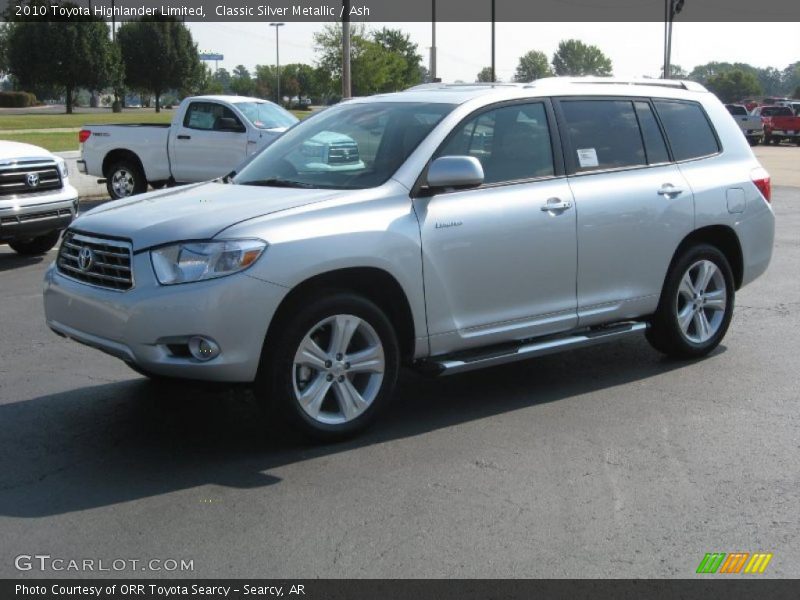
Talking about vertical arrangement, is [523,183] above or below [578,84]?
below

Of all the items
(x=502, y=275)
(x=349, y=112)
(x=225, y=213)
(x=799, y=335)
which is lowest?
(x=799, y=335)

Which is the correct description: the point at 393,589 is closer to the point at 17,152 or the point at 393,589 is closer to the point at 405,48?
the point at 17,152

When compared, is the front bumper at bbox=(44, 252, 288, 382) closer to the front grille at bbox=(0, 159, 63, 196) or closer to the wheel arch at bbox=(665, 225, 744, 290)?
the wheel arch at bbox=(665, 225, 744, 290)

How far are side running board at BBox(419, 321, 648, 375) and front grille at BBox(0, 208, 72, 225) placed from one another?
6337mm

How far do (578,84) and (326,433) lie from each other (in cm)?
293

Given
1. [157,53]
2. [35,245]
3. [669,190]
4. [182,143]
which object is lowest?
[35,245]

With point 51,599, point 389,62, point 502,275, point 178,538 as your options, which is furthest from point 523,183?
point 389,62

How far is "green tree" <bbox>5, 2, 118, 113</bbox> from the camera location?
70.9 meters


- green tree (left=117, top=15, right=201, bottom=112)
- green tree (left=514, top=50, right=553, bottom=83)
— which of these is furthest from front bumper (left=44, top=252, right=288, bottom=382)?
green tree (left=514, top=50, right=553, bottom=83)

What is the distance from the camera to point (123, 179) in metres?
18.6

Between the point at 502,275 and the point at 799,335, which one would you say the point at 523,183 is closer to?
the point at 502,275

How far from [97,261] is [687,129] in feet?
13.7

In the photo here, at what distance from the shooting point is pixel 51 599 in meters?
3.75

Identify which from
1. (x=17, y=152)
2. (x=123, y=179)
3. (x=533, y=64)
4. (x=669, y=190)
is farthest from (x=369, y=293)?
(x=533, y=64)
